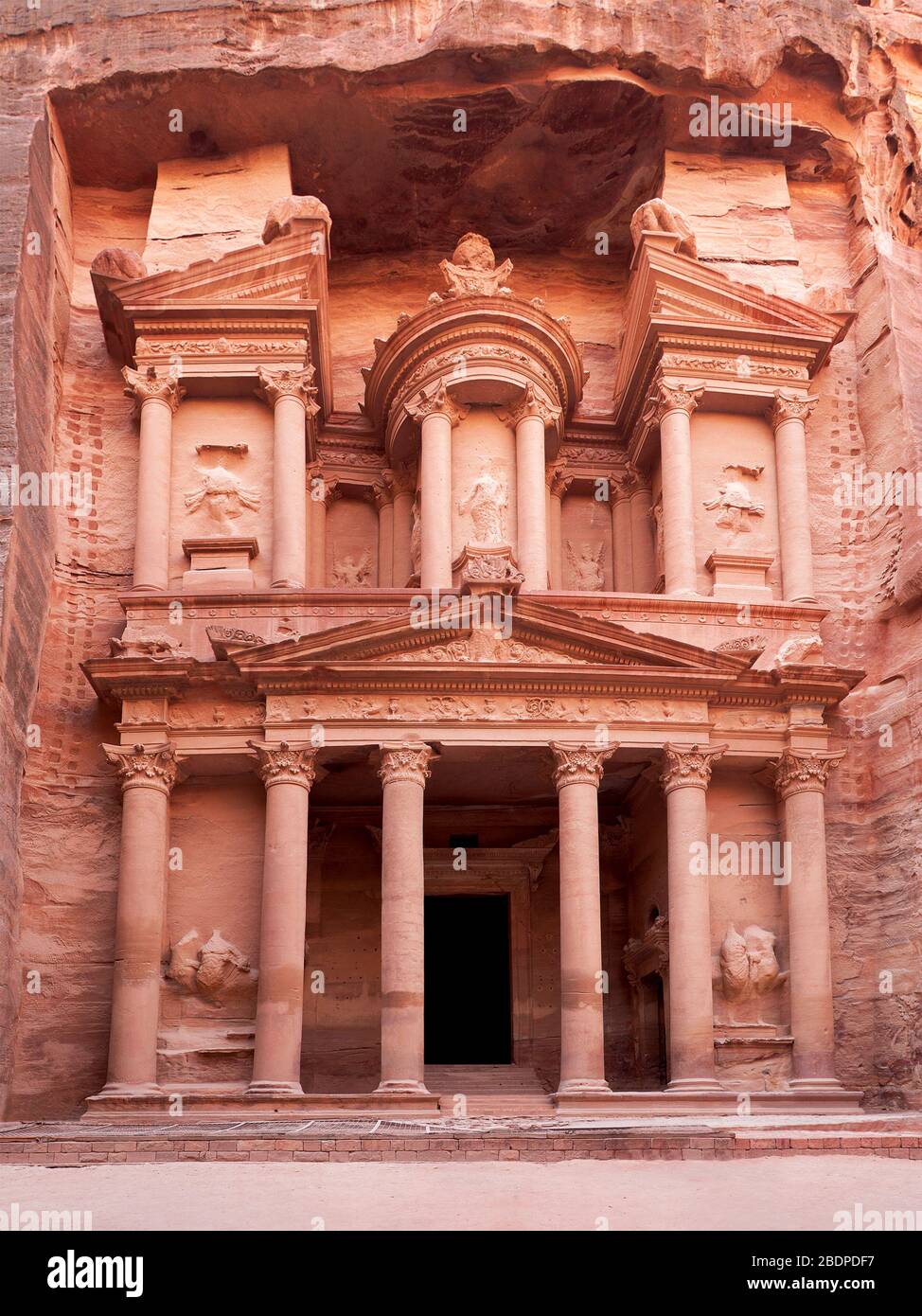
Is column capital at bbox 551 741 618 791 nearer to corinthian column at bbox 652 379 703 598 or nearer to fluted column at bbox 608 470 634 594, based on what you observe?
corinthian column at bbox 652 379 703 598

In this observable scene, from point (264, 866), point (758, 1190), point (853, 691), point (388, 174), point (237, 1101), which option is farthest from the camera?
point (388, 174)

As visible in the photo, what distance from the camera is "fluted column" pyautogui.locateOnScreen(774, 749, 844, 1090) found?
2102 cm

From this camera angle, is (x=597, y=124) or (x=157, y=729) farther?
(x=597, y=124)

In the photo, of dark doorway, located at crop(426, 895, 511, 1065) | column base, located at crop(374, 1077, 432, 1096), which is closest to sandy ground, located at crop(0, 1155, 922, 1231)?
column base, located at crop(374, 1077, 432, 1096)

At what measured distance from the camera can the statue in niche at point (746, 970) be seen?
21.5m

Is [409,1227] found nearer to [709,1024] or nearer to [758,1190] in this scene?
[758,1190]

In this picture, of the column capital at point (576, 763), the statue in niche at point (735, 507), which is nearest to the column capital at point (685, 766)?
the column capital at point (576, 763)

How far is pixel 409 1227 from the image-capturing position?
1009cm

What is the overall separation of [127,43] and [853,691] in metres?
16.7

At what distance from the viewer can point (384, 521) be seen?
91.4 ft

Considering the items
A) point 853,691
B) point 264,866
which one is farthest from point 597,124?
point 264,866

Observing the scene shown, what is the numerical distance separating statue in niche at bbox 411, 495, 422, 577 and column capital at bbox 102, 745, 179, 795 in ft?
19.4

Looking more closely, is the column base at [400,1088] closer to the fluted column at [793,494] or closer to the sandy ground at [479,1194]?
the sandy ground at [479,1194]

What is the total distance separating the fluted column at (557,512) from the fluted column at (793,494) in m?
4.07
